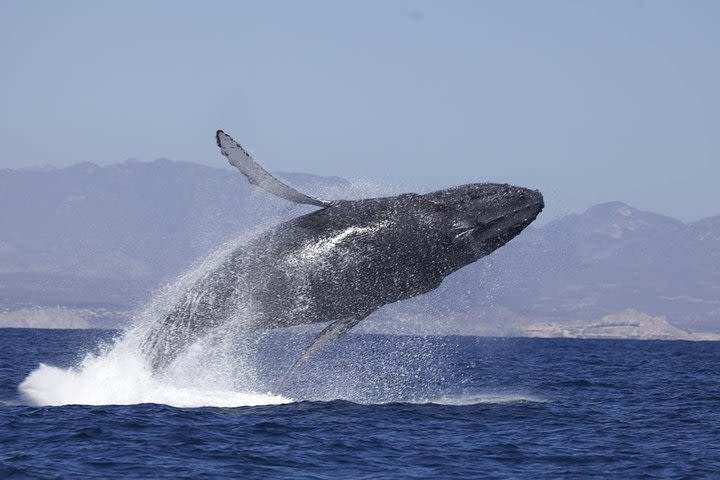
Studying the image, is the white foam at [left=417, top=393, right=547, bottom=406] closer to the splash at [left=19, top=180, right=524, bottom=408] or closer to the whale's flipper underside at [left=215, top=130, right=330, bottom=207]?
the splash at [left=19, top=180, right=524, bottom=408]

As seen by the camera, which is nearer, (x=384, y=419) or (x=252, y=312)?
(x=252, y=312)

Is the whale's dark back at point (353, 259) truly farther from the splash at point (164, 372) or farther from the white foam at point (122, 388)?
the white foam at point (122, 388)

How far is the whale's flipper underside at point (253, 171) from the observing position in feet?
57.5

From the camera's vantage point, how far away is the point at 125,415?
65.0ft

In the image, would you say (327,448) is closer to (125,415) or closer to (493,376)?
(125,415)

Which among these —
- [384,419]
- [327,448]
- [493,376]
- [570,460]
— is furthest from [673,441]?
[493,376]

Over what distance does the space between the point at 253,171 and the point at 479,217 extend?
3599 mm

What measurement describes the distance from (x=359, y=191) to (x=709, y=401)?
41.1 ft

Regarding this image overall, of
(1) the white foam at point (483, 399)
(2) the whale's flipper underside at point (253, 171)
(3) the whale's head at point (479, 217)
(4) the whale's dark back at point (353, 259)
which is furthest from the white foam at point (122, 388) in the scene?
(3) the whale's head at point (479, 217)

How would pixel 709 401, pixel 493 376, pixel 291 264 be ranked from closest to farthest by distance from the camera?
pixel 291 264, pixel 709 401, pixel 493 376

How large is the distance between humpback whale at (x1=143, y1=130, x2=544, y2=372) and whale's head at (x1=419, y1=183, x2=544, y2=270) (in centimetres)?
2

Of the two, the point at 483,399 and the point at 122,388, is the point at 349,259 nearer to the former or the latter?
the point at 122,388

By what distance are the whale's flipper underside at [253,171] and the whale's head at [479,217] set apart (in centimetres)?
215

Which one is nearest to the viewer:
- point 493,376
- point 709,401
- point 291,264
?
point 291,264
